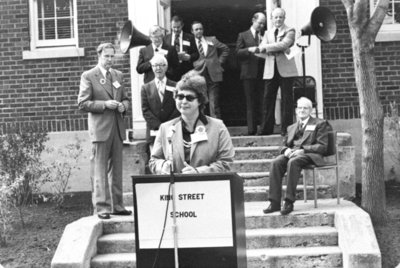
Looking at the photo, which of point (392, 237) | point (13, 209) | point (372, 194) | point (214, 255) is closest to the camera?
point (214, 255)

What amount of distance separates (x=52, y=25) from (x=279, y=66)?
171 inches

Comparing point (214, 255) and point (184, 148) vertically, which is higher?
point (184, 148)

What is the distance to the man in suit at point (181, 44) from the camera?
457 inches

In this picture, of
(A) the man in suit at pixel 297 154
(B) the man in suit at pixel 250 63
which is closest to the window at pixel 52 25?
(B) the man in suit at pixel 250 63

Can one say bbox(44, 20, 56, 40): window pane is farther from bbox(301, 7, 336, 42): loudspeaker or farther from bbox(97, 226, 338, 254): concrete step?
bbox(97, 226, 338, 254): concrete step

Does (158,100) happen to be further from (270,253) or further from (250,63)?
(270,253)

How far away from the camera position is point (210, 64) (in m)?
11.9

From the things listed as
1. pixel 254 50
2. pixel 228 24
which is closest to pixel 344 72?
pixel 254 50

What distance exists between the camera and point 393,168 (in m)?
12.4

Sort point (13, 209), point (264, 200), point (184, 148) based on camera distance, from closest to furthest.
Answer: point (184, 148) → point (264, 200) → point (13, 209)

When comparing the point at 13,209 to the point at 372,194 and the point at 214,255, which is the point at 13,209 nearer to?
the point at 372,194

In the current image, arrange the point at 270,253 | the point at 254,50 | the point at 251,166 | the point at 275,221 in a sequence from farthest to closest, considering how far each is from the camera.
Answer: the point at 254,50 < the point at 251,166 < the point at 275,221 < the point at 270,253

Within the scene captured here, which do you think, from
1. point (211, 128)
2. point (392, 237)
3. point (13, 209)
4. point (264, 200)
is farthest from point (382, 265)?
point (13, 209)

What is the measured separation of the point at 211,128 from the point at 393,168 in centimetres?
717
